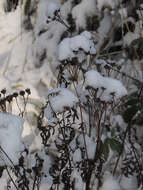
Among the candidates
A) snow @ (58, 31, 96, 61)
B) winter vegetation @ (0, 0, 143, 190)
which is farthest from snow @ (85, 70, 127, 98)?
snow @ (58, 31, 96, 61)

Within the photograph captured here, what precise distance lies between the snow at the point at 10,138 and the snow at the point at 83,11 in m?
1.57

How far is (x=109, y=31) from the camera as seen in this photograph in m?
3.15

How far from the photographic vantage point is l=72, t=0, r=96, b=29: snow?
3168mm

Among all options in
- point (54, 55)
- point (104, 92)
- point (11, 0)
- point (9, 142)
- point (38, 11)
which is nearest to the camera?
point (9, 142)

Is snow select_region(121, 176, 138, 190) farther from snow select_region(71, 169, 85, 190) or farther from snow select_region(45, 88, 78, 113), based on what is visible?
snow select_region(45, 88, 78, 113)

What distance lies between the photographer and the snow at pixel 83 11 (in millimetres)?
3168

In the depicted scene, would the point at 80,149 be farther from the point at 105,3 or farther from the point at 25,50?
the point at 25,50

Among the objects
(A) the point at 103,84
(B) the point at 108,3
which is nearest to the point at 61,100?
(A) the point at 103,84

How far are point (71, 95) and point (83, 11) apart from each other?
1491 millimetres

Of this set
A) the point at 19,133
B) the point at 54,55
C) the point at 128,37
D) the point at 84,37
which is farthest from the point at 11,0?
the point at 19,133

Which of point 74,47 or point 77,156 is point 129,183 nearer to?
point 77,156

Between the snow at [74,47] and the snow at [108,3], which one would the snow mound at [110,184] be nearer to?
the snow at [74,47]

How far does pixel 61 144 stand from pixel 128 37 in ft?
4.18

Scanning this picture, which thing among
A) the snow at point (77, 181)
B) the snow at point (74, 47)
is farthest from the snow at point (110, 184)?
the snow at point (74, 47)
